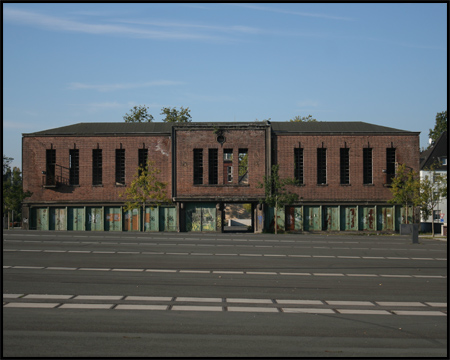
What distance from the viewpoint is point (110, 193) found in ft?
182

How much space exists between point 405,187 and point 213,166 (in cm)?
1827

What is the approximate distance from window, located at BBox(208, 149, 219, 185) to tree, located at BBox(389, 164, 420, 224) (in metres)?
17.0

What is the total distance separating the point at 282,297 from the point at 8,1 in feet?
33.4

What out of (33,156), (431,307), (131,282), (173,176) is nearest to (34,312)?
(131,282)

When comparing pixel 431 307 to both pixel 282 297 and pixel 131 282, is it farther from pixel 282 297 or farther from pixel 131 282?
pixel 131 282

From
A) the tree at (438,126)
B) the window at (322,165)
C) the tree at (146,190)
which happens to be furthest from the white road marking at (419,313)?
the tree at (438,126)

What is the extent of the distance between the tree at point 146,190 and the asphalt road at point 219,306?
1085 inches

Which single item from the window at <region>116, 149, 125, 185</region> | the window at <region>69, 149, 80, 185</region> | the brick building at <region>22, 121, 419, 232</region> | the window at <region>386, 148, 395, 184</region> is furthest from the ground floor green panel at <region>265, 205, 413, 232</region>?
the window at <region>69, 149, 80, 185</region>

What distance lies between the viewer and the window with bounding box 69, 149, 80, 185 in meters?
56.0

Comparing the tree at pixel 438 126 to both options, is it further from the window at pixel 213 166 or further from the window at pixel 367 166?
the window at pixel 213 166

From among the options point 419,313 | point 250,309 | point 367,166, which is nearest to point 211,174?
point 367,166

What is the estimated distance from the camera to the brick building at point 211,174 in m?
54.8

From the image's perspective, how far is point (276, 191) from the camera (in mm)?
53938

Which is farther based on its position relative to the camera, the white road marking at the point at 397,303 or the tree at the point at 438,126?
the tree at the point at 438,126
